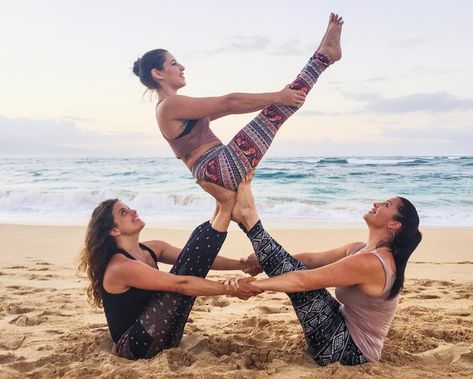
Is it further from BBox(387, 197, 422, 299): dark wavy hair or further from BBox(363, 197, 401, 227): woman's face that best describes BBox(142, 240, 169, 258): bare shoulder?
BBox(387, 197, 422, 299): dark wavy hair

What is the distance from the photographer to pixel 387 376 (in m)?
3.08

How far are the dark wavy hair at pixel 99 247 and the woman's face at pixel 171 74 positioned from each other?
1034mm

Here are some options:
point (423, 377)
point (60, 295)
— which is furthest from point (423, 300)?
point (60, 295)

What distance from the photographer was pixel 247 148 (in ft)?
12.0

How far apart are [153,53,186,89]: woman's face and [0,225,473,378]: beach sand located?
1821mm

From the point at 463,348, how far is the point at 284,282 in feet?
4.75

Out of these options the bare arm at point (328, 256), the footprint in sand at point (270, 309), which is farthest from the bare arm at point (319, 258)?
the footprint in sand at point (270, 309)

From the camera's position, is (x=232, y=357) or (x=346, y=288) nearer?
(x=346, y=288)

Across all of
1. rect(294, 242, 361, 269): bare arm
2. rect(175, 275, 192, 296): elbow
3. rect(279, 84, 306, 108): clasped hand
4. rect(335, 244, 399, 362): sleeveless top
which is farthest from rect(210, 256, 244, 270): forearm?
rect(279, 84, 306, 108): clasped hand

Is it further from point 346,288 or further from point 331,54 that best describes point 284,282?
point 331,54

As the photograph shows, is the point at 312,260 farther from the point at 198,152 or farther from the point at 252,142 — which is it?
the point at 198,152

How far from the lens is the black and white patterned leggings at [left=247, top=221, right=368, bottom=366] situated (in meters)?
3.20

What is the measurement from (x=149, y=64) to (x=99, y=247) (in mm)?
1412

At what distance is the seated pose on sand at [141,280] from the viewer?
315cm
